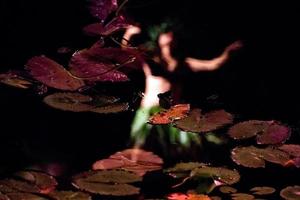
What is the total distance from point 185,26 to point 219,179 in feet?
3.09

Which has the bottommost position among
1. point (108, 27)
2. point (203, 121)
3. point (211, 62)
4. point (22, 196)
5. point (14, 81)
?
point (22, 196)

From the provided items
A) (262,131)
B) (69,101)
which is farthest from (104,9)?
(262,131)

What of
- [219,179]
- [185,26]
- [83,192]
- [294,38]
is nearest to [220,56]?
[185,26]

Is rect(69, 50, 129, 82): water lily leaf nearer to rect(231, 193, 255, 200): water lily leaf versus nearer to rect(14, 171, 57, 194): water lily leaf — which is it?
rect(14, 171, 57, 194): water lily leaf

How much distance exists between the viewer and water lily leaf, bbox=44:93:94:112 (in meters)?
1.34

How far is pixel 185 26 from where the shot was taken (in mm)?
1847

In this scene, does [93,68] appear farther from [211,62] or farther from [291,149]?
[291,149]

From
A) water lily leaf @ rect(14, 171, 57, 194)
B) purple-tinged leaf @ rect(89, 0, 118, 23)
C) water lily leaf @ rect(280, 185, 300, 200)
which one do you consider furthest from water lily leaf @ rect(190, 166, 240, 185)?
purple-tinged leaf @ rect(89, 0, 118, 23)

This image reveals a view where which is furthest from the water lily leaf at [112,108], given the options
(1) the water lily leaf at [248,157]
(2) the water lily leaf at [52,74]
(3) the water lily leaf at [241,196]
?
(3) the water lily leaf at [241,196]

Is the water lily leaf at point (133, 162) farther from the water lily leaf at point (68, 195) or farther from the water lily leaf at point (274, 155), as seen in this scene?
the water lily leaf at point (274, 155)

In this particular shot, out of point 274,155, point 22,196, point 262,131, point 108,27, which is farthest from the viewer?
point 108,27

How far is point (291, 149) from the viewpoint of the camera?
3.95 feet

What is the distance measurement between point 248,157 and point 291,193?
0.16 metres

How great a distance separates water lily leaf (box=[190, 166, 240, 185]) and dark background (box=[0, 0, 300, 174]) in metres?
0.26
